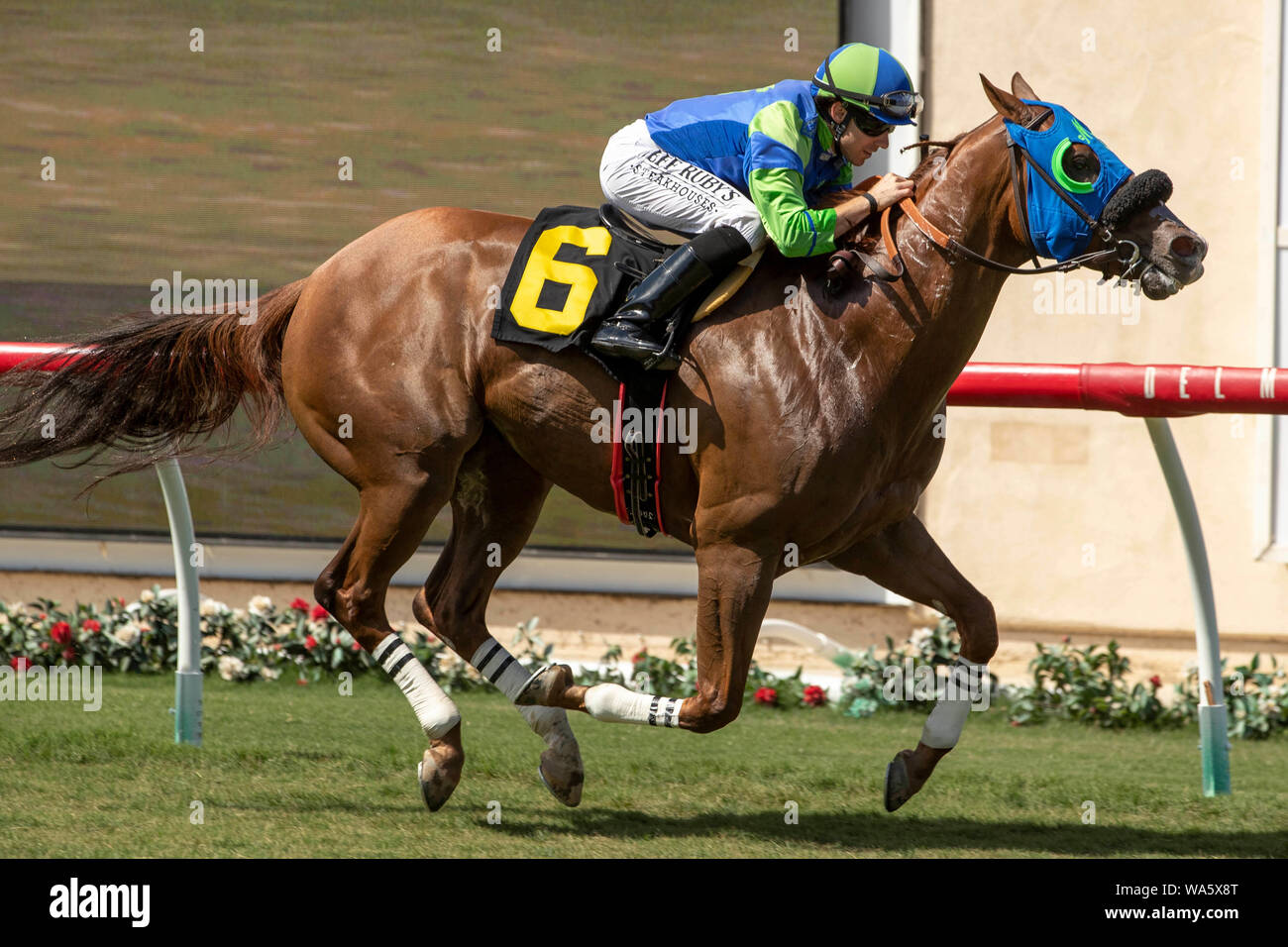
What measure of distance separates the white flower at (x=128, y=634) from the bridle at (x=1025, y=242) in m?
3.93

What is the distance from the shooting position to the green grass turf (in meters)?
3.70

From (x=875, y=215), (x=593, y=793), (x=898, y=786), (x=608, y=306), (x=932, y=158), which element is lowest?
(x=593, y=793)

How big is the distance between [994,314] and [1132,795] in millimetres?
2880

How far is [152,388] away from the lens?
4355mm

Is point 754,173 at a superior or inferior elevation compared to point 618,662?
superior

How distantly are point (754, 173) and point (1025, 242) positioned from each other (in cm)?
67

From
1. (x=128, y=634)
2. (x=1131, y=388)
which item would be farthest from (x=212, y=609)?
(x=1131, y=388)

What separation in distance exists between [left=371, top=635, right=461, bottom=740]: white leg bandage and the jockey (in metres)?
1.06

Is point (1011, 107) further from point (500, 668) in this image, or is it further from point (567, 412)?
point (500, 668)

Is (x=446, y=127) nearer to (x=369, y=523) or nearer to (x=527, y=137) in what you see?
(x=527, y=137)

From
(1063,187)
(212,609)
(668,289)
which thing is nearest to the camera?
(1063,187)

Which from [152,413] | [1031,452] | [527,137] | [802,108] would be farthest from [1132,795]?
[527,137]

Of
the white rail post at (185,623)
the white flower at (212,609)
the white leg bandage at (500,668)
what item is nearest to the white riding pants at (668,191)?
the white leg bandage at (500,668)

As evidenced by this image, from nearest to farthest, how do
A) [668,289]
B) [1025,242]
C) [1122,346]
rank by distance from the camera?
[1025,242] → [668,289] → [1122,346]
